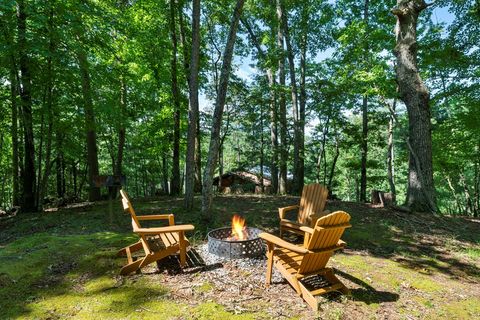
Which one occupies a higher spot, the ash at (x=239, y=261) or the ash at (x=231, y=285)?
the ash at (x=239, y=261)

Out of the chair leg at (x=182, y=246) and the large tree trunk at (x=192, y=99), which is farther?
the large tree trunk at (x=192, y=99)

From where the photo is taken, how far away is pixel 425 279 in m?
3.81

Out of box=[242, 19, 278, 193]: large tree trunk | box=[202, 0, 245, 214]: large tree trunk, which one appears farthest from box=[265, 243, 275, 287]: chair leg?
box=[242, 19, 278, 193]: large tree trunk

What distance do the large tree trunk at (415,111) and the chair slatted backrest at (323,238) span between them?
5104 millimetres

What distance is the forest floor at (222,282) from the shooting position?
2883 millimetres

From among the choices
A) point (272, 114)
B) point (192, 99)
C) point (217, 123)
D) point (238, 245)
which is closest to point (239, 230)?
point (238, 245)

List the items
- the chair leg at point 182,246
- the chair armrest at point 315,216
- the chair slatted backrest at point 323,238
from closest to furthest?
the chair slatted backrest at point 323,238 → the chair leg at point 182,246 → the chair armrest at point 315,216

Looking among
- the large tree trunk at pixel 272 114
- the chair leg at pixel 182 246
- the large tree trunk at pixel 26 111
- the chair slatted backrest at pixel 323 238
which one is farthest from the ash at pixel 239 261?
the large tree trunk at pixel 272 114

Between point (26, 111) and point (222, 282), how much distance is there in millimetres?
7049

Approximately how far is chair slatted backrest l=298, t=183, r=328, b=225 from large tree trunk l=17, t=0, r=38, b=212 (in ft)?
21.5

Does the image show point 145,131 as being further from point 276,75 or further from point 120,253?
point 120,253

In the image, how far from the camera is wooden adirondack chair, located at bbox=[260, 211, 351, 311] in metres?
2.99

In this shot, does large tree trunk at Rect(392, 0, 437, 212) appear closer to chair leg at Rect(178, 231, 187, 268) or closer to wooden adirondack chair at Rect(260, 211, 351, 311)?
wooden adirondack chair at Rect(260, 211, 351, 311)

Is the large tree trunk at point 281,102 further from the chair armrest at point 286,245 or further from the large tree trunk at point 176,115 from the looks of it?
the chair armrest at point 286,245
